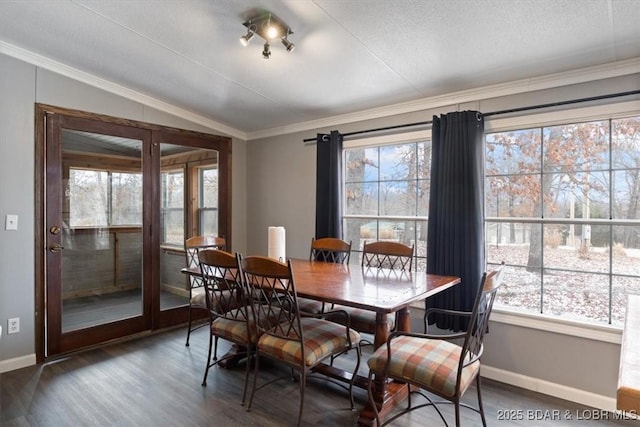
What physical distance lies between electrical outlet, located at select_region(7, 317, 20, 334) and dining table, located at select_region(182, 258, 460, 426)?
2.35 meters

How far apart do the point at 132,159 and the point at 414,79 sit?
284cm

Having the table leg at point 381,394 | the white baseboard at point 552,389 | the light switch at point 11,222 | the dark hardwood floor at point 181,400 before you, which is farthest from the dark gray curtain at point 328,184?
the light switch at point 11,222

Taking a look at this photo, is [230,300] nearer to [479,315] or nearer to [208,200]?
[479,315]

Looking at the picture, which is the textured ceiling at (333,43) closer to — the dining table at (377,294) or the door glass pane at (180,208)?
the door glass pane at (180,208)

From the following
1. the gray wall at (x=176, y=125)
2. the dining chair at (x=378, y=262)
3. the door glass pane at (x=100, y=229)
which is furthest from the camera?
the door glass pane at (x=100, y=229)

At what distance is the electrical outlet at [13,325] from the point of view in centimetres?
286

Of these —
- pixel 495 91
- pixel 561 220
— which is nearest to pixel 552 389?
pixel 561 220

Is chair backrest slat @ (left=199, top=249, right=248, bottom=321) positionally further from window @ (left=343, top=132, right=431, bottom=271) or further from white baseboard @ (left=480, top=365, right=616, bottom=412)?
white baseboard @ (left=480, top=365, right=616, bottom=412)

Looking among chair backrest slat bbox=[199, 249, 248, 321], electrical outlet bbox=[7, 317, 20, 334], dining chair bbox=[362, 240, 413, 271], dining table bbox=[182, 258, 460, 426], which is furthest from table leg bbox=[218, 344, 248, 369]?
electrical outlet bbox=[7, 317, 20, 334]

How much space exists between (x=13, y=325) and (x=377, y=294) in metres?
2.97

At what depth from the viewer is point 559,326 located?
250 centimetres

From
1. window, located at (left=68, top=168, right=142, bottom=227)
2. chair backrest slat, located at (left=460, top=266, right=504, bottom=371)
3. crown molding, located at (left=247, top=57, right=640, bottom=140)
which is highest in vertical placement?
crown molding, located at (left=247, top=57, right=640, bottom=140)

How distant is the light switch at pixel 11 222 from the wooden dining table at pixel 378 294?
7.65 feet

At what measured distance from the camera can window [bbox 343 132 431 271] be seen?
327 cm
